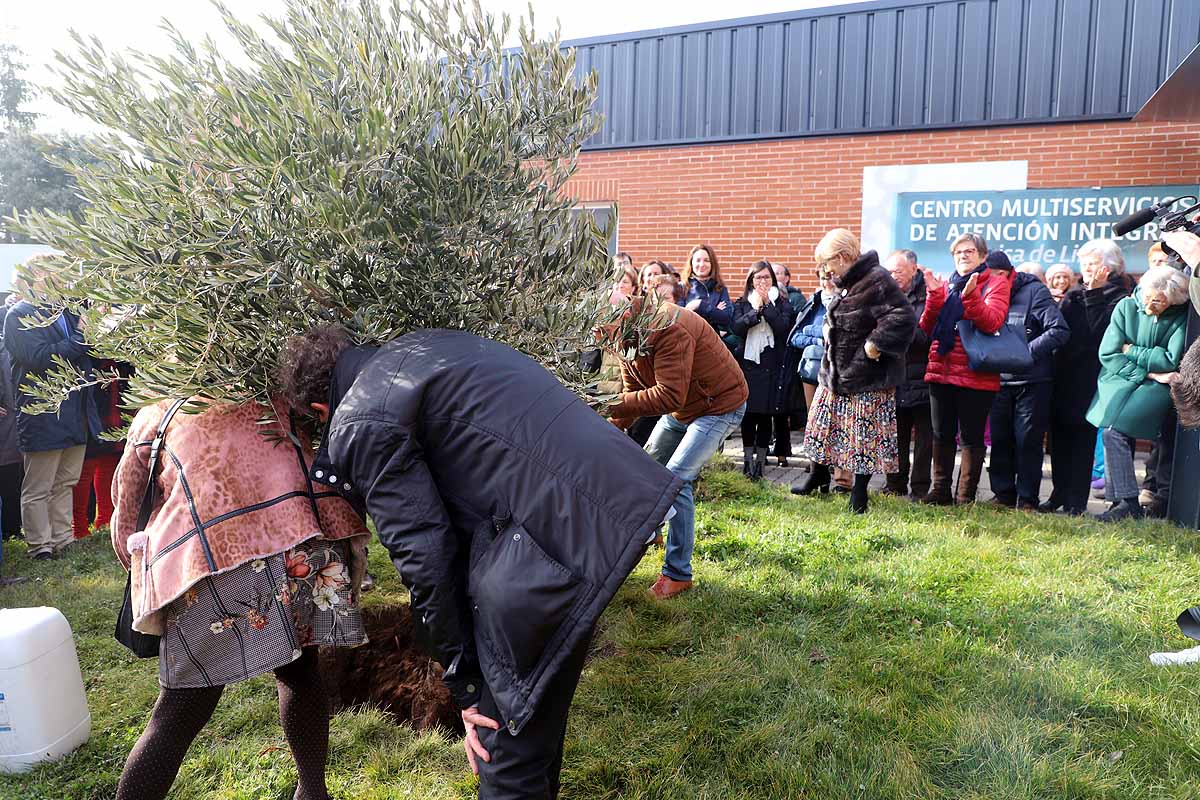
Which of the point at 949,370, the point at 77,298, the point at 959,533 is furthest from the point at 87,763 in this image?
the point at 949,370

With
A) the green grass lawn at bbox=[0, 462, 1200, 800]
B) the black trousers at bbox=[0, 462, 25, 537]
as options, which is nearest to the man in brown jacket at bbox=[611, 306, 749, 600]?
the green grass lawn at bbox=[0, 462, 1200, 800]

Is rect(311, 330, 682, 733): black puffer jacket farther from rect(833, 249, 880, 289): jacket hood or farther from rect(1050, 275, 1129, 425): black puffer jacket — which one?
rect(1050, 275, 1129, 425): black puffer jacket

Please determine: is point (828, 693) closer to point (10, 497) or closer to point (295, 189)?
point (295, 189)

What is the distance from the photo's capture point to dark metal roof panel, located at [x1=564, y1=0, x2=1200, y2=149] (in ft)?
31.5

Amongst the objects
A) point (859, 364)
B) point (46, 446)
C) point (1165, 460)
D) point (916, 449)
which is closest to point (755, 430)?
point (916, 449)

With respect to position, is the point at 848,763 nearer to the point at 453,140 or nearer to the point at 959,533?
the point at 453,140

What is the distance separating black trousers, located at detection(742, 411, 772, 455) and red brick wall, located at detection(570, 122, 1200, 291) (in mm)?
3350

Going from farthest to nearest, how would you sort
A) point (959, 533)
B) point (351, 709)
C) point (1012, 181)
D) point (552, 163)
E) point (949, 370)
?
point (1012, 181) → point (949, 370) → point (959, 533) → point (351, 709) → point (552, 163)

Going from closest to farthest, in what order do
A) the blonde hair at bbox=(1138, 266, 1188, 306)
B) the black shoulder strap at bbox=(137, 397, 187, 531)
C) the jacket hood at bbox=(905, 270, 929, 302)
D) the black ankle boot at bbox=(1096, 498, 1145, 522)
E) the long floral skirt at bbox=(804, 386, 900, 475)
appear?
the black shoulder strap at bbox=(137, 397, 187, 531)
the blonde hair at bbox=(1138, 266, 1188, 306)
the long floral skirt at bbox=(804, 386, 900, 475)
the black ankle boot at bbox=(1096, 498, 1145, 522)
the jacket hood at bbox=(905, 270, 929, 302)

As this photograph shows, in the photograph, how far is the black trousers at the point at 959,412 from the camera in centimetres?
669

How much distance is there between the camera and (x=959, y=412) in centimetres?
679

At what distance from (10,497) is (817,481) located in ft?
21.6

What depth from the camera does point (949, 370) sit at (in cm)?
675

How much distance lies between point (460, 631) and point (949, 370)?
564 centimetres
